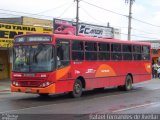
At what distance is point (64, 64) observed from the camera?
18.1 meters

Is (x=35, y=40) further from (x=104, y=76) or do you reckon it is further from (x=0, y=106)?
(x=104, y=76)

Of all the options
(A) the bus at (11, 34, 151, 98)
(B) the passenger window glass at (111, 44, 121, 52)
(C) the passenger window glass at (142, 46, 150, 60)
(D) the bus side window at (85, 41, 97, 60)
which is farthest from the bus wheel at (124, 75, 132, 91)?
(D) the bus side window at (85, 41, 97, 60)

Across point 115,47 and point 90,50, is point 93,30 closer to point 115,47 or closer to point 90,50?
point 115,47

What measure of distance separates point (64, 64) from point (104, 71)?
12.6 feet

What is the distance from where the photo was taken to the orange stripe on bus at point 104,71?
68.7 ft

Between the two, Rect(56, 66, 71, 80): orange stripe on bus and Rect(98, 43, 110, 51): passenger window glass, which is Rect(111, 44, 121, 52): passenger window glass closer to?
Rect(98, 43, 110, 51): passenger window glass

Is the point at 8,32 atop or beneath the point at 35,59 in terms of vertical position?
atop

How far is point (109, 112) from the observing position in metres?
13.8

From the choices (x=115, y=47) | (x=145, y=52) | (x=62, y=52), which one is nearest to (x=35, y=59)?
(x=62, y=52)

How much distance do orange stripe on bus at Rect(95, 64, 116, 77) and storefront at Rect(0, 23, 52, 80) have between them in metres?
9.80

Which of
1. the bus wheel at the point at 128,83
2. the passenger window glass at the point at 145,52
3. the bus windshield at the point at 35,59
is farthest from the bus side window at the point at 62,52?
the passenger window glass at the point at 145,52

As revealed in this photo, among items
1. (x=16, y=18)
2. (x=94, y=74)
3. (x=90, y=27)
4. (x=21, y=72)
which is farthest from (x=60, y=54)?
(x=90, y=27)

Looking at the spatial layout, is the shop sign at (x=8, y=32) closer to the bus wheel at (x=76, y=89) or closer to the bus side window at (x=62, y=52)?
the bus wheel at (x=76, y=89)

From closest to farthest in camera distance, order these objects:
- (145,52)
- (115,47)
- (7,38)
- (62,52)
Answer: (62,52) → (115,47) → (145,52) → (7,38)
